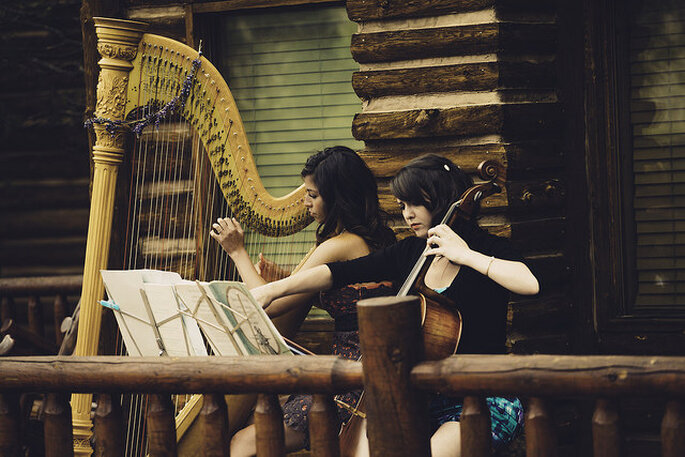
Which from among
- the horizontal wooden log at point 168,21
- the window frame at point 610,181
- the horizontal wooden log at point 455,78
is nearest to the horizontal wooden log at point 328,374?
the horizontal wooden log at point 455,78

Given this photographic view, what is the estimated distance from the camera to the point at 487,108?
409 centimetres

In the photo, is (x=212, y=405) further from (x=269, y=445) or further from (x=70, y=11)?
(x=70, y=11)

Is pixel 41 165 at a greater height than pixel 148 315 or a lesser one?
greater

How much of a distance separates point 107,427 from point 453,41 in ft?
7.59

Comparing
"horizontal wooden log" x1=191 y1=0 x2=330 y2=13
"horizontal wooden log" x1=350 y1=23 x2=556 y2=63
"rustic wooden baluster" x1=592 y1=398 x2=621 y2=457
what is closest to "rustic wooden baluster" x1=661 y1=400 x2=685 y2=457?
"rustic wooden baluster" x1=592 y1=398 x2=621 y2=457

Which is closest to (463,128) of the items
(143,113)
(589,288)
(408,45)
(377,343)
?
(408,45)

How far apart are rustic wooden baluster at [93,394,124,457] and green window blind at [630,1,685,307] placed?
264 centimetres

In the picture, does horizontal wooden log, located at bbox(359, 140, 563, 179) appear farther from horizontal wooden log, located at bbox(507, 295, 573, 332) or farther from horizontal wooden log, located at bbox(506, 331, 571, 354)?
horizontal wooden log, located at bbox(506, 331, 571, 354)

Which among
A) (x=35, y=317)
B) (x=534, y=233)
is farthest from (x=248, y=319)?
(x=35, y=317)

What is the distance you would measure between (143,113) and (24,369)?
1.16 meters

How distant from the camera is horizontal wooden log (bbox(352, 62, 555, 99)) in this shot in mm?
4102

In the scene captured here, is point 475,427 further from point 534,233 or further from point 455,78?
point 455,78

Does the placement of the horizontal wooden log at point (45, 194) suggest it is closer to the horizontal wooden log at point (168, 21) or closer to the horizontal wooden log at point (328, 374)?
the horizontal wooden log at point (168, 21)

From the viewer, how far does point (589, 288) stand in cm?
436
